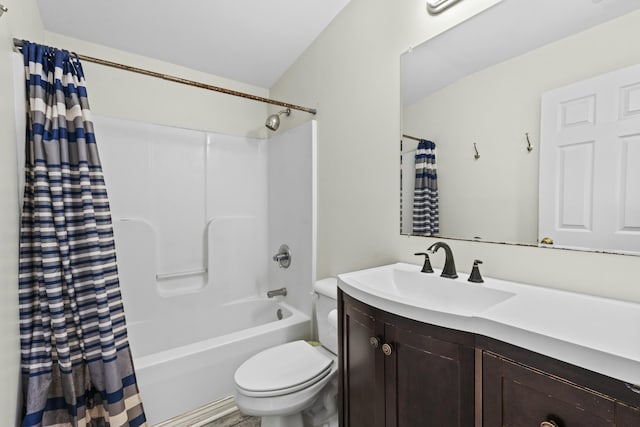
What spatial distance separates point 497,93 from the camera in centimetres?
117

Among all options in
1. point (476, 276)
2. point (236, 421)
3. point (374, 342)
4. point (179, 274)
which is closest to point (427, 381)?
point (374, 342)

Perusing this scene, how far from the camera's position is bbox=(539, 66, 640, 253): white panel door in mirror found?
0.86 m

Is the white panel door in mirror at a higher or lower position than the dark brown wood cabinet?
higher

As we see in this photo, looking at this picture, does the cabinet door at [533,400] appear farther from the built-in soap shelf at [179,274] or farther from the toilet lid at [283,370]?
the built-in soap shelf at [179,274]

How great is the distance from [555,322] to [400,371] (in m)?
0.44

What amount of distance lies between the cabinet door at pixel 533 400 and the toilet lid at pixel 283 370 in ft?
2.80

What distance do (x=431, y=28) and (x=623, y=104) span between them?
82cm

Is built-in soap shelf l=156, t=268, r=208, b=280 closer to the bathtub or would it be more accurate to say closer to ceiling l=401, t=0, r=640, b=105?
the bathtub

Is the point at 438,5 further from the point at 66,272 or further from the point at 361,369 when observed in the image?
the point at 66,272

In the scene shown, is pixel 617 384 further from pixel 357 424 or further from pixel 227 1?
pixel 227 1

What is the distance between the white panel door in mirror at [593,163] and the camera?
34.0 inches

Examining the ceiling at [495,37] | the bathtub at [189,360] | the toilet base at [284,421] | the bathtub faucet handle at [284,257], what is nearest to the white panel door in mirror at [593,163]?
the ceiling at [495,37]

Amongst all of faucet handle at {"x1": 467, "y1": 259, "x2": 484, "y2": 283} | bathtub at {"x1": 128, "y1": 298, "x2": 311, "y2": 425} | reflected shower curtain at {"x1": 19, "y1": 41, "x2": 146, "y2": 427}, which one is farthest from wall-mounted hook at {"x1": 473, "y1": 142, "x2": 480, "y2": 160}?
reflected shower curtain at {"x1": 19, "y1": 41, "x2": 146, "y2": 427}

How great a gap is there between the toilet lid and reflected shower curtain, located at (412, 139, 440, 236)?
82 cm
